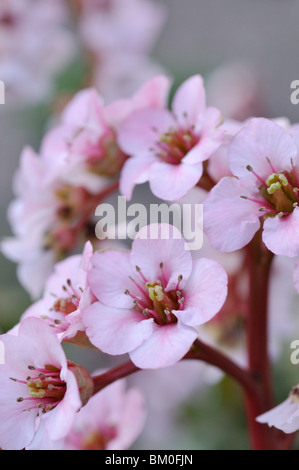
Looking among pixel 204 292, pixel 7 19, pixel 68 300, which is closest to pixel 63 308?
pixel 68 300

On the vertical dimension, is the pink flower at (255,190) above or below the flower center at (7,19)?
below

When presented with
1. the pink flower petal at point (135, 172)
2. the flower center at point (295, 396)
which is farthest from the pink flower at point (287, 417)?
the pink flower petal at point (135, 172)

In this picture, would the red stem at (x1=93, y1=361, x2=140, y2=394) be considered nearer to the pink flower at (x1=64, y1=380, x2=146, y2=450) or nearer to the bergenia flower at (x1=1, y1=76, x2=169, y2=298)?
the pink flower at (x1=64, y1=380, x2=146, y2=450)

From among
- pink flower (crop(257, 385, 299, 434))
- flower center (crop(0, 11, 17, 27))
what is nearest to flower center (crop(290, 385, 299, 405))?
pink flower (crop(257, 385, 299, 434))

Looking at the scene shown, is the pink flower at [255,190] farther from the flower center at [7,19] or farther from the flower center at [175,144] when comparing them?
the flower center at [7,19]

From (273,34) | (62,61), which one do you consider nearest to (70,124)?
(62,61)

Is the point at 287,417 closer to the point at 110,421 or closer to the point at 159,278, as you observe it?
the point at 159,278

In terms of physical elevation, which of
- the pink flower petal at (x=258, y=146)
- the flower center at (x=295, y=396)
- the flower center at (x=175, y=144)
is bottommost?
the flower center at (x=295, y=396)
